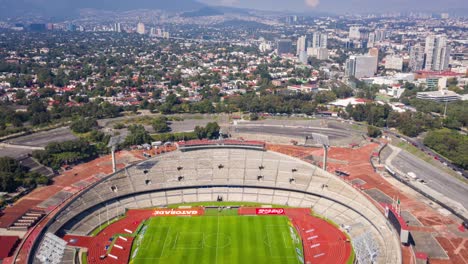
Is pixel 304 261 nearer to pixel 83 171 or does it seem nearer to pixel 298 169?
pixel 298 169

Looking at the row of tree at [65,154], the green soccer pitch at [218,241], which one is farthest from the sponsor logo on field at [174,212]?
the row of tree at [65,154]

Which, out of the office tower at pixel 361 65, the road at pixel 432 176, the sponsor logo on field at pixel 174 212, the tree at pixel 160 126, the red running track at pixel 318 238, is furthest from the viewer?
the office tower at pixel 361 65

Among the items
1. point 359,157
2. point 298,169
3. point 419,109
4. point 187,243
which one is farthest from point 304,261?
point 419,109

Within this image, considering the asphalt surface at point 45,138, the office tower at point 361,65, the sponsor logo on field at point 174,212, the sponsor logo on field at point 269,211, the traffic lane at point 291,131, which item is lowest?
the sponsor logo on field at point 174,212

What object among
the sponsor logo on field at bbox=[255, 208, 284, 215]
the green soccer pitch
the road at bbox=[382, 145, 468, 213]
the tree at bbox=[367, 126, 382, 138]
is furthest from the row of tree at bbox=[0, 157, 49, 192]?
the tree at bbox=[367, 126, 382, 138]

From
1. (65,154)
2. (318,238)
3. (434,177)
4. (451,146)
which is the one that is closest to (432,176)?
(434,177)

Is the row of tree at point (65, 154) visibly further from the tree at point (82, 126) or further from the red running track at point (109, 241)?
the red running track at point (109, 241)
